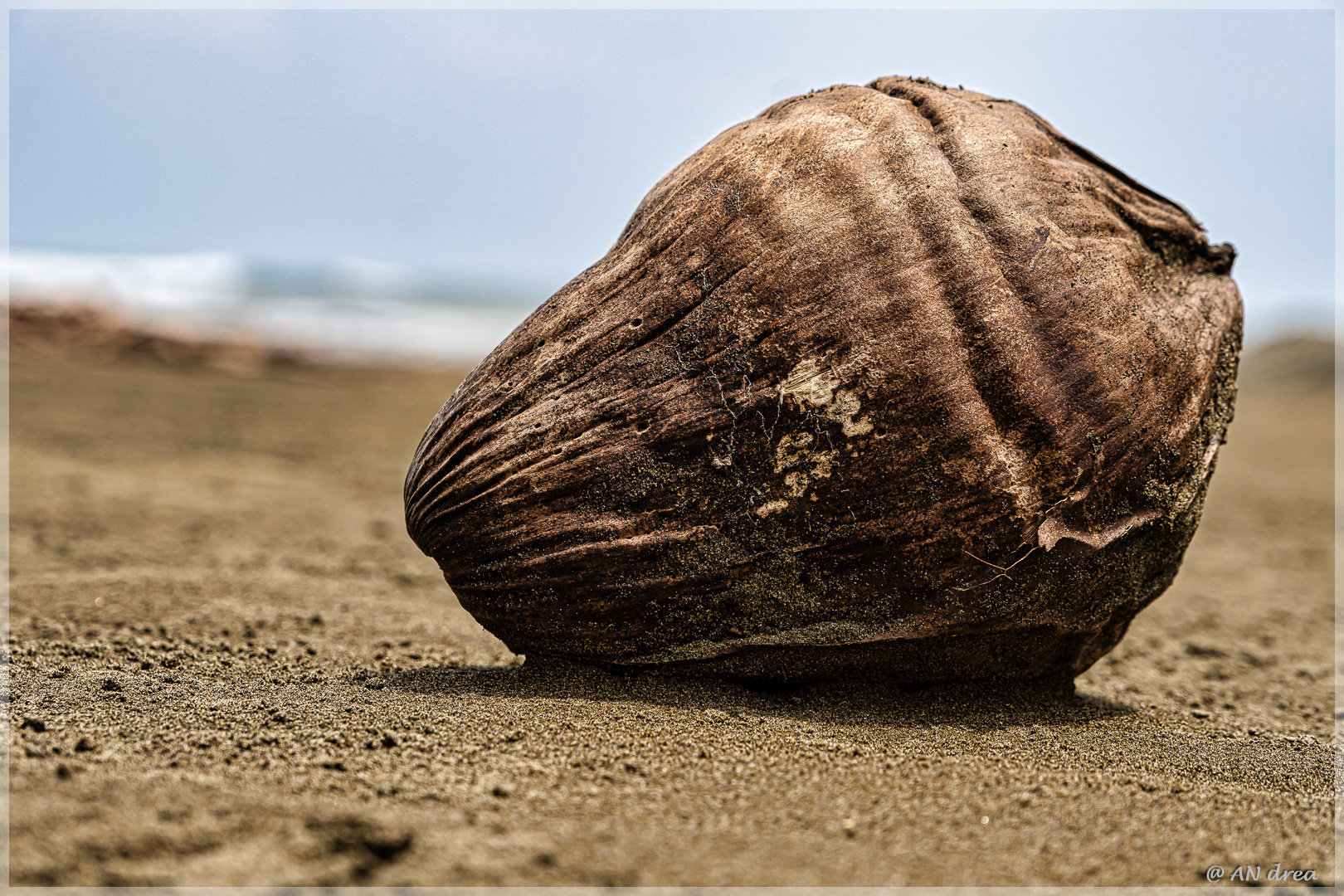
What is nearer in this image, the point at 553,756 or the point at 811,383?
the point at 553,756

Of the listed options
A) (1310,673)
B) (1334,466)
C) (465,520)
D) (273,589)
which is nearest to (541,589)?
(465,520)

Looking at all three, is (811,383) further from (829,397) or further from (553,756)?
(553,756)

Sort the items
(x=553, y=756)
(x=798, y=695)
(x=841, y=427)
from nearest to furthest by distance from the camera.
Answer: (x=553, y=756) < (x=841, y=427) < (x=798, y=695)

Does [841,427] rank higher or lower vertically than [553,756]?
higher

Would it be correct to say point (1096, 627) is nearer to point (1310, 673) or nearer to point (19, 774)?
point (1310, 673)
